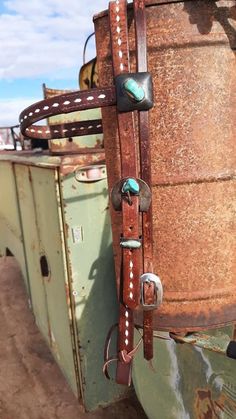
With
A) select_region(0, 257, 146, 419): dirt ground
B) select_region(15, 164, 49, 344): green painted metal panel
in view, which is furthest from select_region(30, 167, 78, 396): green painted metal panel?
select_region(0, 257, 146, 419): dirt ground

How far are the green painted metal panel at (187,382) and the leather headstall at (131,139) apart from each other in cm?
40

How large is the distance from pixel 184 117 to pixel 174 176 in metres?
0.16

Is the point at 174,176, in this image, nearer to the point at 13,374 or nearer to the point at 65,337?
the point at 65,337

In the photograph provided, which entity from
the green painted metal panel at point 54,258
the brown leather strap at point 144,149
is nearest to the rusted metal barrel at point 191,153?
the brown leather strap at point 144,149

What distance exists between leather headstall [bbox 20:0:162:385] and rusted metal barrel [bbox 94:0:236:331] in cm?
5

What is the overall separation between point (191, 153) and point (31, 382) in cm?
271

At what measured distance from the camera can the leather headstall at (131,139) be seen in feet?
3.24

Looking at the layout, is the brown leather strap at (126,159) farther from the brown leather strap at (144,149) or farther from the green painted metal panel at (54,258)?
the green painted metal panel at (54,258)

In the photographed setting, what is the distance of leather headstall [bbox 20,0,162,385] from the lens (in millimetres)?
988

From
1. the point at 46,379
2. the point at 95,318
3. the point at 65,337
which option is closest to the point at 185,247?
the point at 95,318

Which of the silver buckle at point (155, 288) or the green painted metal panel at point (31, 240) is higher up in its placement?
the silver buckle at point (155, 288)

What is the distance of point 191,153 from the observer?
106cm

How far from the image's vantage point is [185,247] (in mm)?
1115

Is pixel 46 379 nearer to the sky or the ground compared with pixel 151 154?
nearer to the ground
